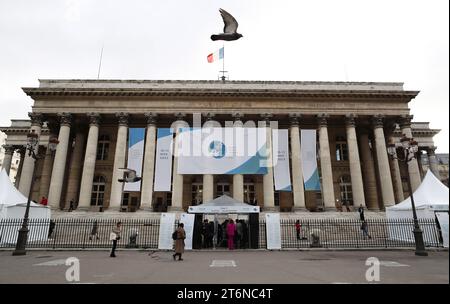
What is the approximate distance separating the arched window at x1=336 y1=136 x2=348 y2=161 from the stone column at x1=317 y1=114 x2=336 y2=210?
4.46m

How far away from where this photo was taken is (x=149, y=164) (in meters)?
25.2

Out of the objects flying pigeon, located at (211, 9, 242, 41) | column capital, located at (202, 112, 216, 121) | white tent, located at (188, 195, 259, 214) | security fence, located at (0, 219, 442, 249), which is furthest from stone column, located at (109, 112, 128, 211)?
flying pigeon, located at (211, 9, 242, 41)

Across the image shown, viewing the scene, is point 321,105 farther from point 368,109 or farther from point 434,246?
point 434,246

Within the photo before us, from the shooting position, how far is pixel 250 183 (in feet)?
93.7

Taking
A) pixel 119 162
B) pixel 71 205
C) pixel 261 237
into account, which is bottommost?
pixel 261 237

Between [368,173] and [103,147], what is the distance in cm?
2583

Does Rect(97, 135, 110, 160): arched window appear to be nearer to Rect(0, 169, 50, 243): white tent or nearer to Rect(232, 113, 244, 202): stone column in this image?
Rect(0, 169, 50, 243): white tent


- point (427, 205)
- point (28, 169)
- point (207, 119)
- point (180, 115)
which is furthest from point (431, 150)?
point (28, 169)

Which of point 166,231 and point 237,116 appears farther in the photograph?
point 237,116

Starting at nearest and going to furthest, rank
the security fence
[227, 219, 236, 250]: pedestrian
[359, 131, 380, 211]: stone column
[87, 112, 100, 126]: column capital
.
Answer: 1. [227, 219, 236, 250]: pedestrian
2. the security fence
3. [87, 112, 100, 126]: column capital
4. [359, 131, 380, 211]: stone column

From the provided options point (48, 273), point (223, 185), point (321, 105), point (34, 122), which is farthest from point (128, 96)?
point (48, 273)

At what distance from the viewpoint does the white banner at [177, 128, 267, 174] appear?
22672 mm

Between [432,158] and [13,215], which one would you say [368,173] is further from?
[13,215]
